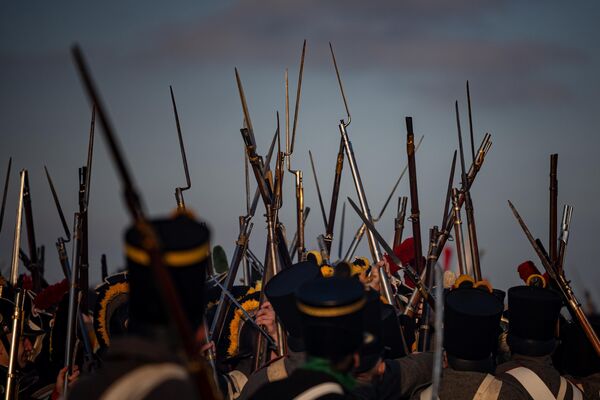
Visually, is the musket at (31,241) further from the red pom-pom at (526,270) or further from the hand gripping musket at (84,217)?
the red pom-pom at (526,270)

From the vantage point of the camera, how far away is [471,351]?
5.31 metres

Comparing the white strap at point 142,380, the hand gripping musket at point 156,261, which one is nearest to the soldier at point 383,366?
the white strap at point 142,380

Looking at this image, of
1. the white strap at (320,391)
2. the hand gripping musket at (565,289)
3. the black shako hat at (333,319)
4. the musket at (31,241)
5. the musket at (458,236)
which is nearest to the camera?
the white strap at (320,391)

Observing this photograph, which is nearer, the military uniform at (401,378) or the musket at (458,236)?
the military uniform at (401,378)

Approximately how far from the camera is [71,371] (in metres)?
5.60

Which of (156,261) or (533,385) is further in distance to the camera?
(533,385)

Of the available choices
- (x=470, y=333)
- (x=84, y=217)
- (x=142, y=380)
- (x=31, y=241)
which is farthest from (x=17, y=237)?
(x=142, y=380)

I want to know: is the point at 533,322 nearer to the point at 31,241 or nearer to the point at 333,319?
the point at 333,319

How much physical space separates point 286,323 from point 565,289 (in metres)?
2.93

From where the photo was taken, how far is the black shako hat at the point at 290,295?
535 centimetres

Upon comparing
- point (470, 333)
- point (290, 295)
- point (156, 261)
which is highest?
point (156, 261)

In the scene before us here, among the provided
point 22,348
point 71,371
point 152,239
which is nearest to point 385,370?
point 71,371

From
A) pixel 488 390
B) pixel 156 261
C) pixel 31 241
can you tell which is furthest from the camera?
pixel 31 241

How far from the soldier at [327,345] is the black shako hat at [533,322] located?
275cm
